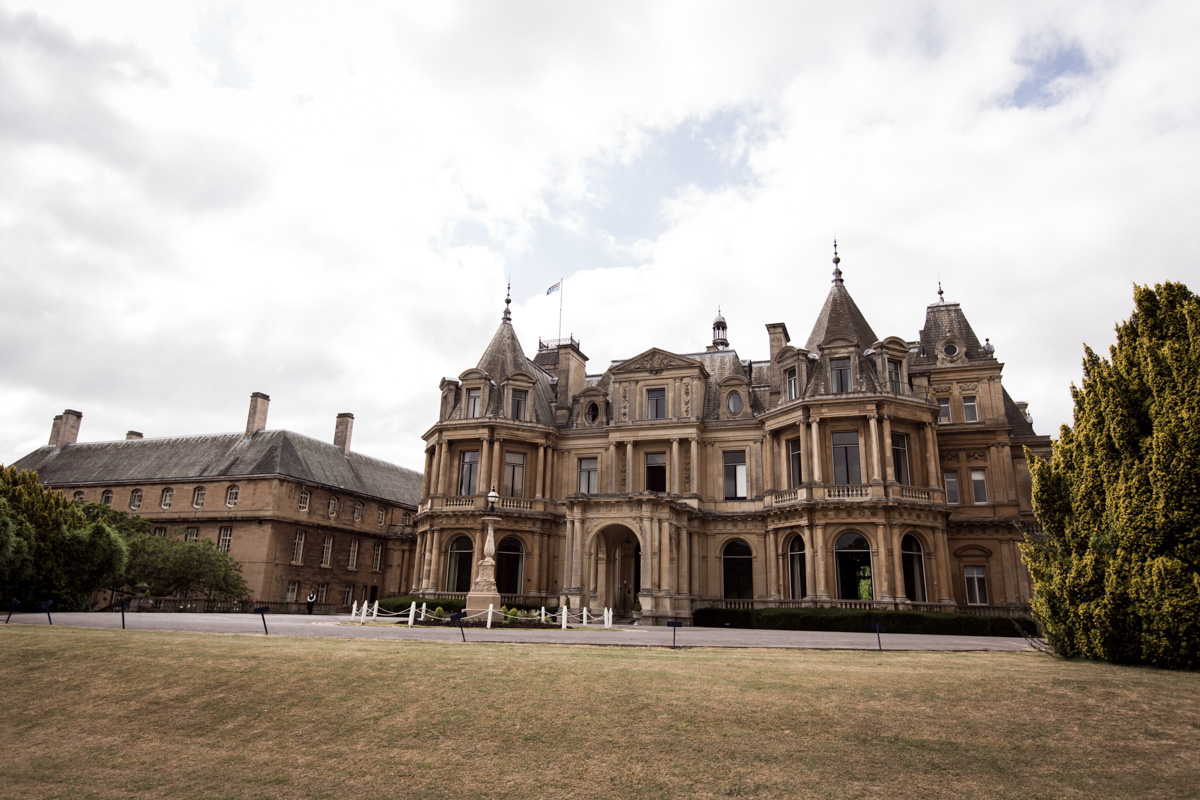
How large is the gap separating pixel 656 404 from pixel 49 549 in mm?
28144

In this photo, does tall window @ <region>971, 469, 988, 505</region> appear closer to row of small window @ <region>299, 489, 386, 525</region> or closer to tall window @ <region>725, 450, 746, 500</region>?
tall window @ <region>725, 450, 746, 500</region>

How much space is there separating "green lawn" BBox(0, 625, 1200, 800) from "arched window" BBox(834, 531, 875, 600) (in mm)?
20821

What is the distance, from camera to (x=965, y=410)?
134 feet

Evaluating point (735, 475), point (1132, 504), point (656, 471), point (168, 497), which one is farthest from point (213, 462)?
point (1132, 504)

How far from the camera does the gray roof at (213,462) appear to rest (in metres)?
51.7

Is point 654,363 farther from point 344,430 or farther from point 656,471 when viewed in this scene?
point 344,430

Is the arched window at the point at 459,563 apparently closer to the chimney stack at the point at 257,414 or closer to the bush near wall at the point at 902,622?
the bush near wall at the point at 902,622

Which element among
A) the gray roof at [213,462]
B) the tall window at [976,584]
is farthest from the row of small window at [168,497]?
the tall window at [976,584]

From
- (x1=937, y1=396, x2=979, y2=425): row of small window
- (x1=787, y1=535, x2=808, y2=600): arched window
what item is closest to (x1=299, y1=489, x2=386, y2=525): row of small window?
(x1=787, y1=535, x2=808, y2=600): arched window

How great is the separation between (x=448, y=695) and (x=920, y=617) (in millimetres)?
24848

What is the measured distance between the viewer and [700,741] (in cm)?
1005

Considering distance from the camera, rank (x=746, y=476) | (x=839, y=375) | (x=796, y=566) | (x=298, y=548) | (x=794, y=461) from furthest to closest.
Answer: (x=298, y=548) < (x=746, y=476) < (x=794, y=461) < (x=839, y=375) < (x=796, y=566)

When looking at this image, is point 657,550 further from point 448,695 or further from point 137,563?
point 137,563

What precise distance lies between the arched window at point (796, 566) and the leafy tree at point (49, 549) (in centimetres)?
2987
